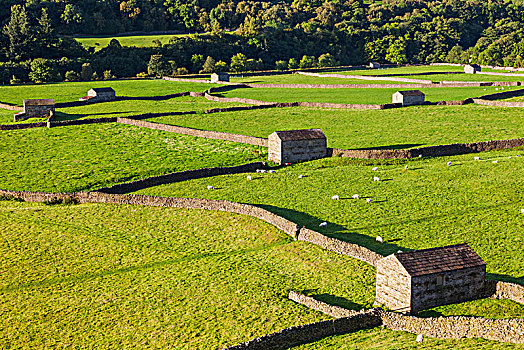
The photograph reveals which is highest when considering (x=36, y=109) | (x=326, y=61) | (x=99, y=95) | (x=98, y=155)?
(x=326, y=61)

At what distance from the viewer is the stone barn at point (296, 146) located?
54.4 metres

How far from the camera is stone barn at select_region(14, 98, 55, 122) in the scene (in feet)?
264

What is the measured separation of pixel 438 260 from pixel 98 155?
4179 cm

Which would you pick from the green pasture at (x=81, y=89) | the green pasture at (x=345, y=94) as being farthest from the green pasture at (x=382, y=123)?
the green pasture at (x=81, y=89)

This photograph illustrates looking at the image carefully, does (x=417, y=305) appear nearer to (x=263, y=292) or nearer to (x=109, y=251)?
(x=263, y=292)

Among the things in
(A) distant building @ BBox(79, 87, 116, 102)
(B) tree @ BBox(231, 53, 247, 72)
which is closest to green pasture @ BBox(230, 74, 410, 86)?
(B) tree @ BBox(231, 53, 247, 72)

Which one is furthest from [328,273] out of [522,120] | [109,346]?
[522,120]

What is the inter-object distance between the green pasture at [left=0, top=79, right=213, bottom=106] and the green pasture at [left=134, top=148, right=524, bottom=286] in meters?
58.9

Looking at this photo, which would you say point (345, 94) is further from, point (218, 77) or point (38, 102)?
point (38, 102)

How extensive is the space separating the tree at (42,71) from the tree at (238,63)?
42.0 metres

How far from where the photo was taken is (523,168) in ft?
158

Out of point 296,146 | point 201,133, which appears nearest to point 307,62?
point 201,133

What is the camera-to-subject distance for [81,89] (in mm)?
113500

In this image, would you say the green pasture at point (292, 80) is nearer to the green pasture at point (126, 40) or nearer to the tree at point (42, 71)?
the green pasture at point (126, 40)
